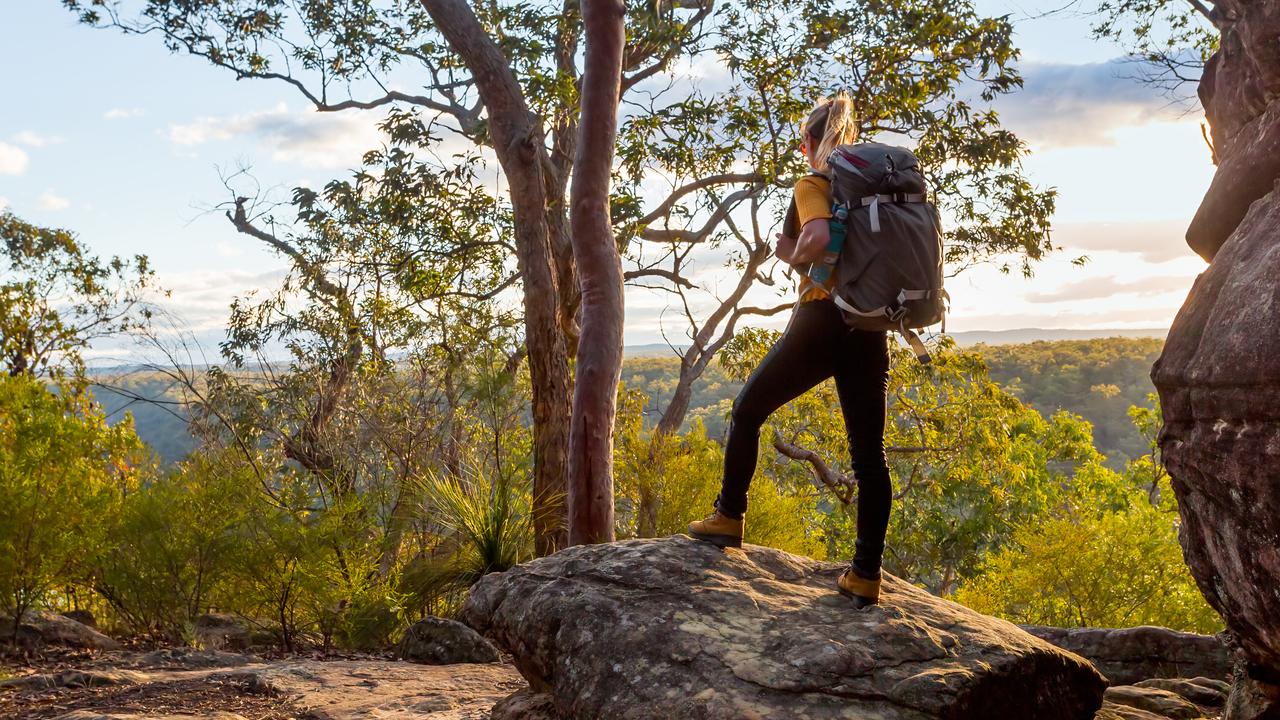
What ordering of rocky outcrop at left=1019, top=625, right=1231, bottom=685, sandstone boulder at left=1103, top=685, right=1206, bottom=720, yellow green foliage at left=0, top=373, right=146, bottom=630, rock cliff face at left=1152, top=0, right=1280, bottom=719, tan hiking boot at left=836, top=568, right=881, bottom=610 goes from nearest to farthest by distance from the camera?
rock cliff face at left=1152, top=0, right=1280, bottom=719 → tan hiking boot at left=836, top=568, right=881, bottom=610 → sandstone boulder at left=1103, top=685, right=1206, bottom=720 → yellow green foliage at left=0, top=373, right=146, bottom=630 → rocky outcrop at left=1019, top=625, right=1231, bottom=685

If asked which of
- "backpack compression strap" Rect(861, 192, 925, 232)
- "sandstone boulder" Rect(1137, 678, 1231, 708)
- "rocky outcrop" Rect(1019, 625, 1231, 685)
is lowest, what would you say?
"rocky outcrop" Rect(1019, 625, 1231, 685)

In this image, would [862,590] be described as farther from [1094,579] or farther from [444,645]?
[1094,579]

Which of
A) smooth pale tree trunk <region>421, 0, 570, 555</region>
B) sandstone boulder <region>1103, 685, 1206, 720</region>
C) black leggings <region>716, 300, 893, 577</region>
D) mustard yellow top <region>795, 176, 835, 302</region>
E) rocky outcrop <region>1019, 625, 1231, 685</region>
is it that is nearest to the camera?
mustard yellow top <region>795, 176, 835, 302</region>

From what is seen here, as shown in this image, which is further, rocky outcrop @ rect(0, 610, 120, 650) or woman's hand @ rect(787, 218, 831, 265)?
rocky outcrop @ rect(0, 610, 120, 650)

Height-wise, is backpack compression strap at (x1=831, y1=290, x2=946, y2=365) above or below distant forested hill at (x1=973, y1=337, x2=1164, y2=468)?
above

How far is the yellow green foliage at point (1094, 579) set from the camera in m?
12.3

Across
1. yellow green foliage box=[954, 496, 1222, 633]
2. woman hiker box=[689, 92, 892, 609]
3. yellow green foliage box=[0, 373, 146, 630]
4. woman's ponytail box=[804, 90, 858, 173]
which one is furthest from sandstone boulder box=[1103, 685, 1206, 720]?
yellow green foliage box=[954, 496, 1222, 633]

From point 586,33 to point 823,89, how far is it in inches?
239

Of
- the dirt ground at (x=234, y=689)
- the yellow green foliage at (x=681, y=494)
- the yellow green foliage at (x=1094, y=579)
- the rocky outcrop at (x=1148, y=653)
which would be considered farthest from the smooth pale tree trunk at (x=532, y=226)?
the yellow green foliage at (x=1094, y=579)

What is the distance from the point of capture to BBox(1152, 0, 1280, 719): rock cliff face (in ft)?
8.81

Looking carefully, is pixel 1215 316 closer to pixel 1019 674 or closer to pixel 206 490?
pixel 1019 674

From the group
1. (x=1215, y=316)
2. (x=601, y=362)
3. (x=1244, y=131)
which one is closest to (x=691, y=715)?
(x=1215, y=316)

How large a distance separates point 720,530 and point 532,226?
4975 millimetres

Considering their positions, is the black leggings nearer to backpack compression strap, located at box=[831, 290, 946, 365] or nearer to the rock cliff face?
backpack compression strap, located at box=[831, 290, 946, 365]
